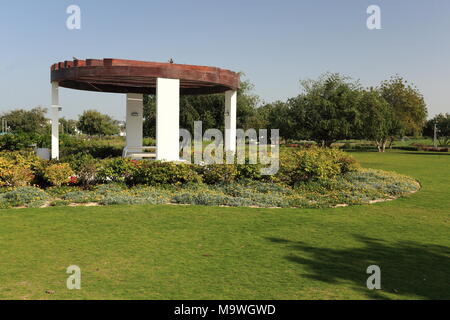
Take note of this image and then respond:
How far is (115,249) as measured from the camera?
718cm

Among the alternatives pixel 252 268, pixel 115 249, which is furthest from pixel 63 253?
pixel 252 268

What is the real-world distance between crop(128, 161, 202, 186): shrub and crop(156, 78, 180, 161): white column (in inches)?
79.2

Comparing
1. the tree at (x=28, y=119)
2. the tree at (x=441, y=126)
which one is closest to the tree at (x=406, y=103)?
the tree at (x=441, y=126)

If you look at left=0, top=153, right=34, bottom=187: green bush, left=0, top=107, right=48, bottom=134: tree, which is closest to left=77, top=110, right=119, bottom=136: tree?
left=0, top=107, right=48, bottom=134: tree

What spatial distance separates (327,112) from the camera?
92.4ft

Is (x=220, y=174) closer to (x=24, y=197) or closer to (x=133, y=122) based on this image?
(x=24, y=197)

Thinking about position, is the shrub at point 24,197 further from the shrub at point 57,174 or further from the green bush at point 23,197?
the shrub at point 57,174

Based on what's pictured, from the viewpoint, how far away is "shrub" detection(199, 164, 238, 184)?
13.8 m

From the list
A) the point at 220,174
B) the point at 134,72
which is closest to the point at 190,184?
the point at 220,174

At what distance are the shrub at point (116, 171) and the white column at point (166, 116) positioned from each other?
6.93ft

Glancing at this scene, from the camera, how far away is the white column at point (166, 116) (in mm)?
15508

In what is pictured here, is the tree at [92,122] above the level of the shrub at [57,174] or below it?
above
